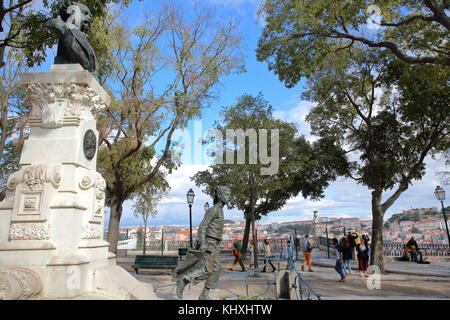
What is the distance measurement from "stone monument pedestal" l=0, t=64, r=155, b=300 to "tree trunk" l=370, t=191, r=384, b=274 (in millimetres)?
13207

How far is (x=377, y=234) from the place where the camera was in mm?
14820

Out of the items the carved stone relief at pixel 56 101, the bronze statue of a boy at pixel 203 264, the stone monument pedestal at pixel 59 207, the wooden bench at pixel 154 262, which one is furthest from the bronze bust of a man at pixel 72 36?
the wooden bench at pixel 154 262

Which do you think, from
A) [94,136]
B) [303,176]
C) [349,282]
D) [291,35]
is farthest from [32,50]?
[303,176]

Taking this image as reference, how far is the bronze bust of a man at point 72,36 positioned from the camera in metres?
5.11

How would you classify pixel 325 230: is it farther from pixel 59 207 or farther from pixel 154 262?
pixel 59 207

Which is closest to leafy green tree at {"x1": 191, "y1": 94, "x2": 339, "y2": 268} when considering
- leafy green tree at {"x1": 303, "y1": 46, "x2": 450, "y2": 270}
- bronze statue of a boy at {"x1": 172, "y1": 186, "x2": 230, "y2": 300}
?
leafy green tree at {"x1": 303, "y1": 46, "x2": 450, "y2": 270}

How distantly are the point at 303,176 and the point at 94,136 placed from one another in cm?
1486

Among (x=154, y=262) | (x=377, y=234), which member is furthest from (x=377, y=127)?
(x=154, y=262)

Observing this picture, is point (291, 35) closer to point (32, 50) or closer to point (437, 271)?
point (32, 50)

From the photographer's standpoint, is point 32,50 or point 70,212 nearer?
point 70,212

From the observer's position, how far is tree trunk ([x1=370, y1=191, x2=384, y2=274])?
1464cm

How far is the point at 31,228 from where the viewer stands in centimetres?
427

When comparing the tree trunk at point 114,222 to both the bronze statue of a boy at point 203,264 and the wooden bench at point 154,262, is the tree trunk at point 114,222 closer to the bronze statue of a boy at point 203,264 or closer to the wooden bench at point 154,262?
the wooden bench at point 154,262

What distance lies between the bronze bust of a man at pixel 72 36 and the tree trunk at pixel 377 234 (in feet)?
47.6
